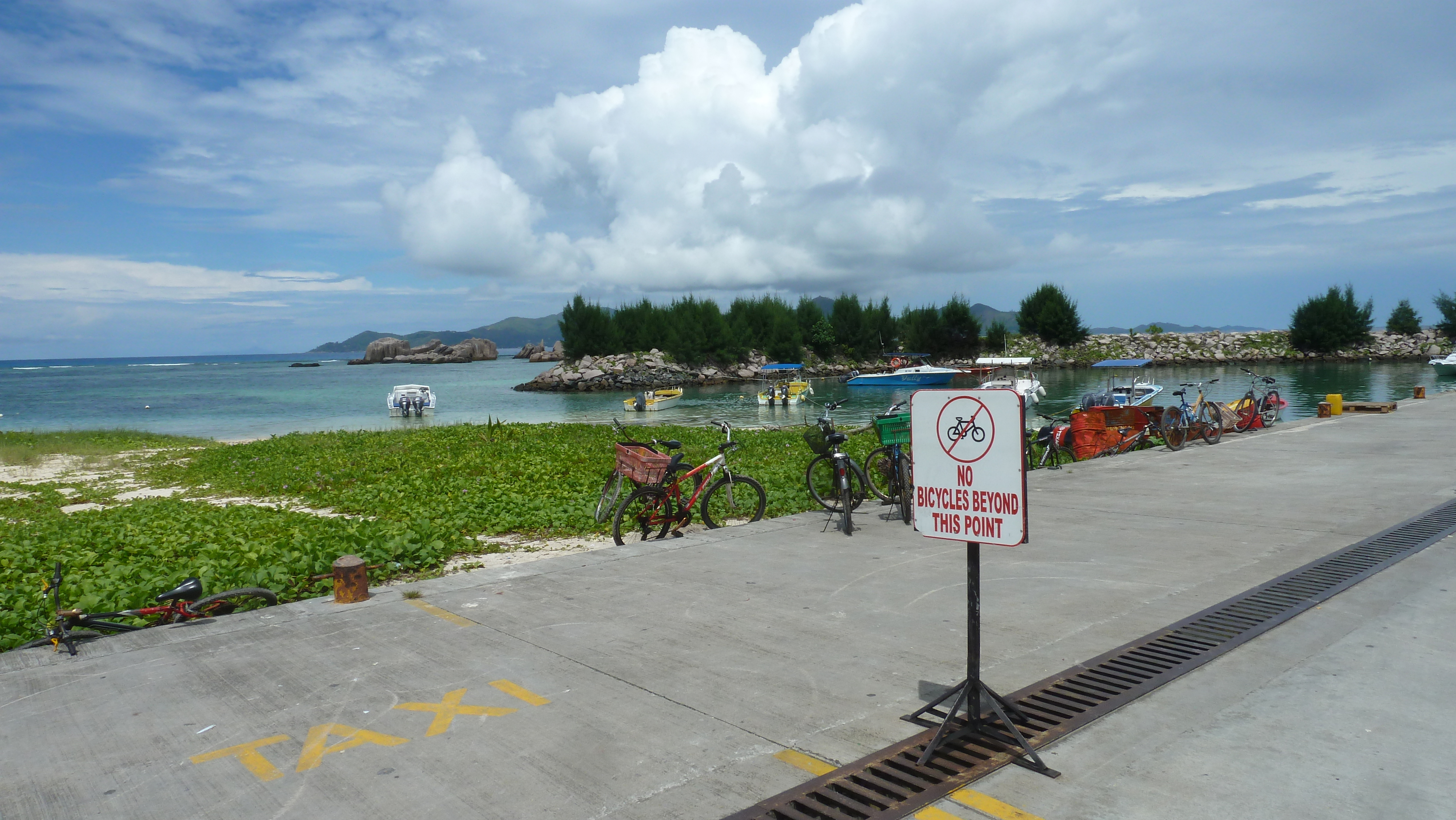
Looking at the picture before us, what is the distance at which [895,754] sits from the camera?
4191 mm

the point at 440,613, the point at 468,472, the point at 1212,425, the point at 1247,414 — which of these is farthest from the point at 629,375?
the point at 440,613

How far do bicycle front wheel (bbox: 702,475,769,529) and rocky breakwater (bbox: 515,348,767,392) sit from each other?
91.0 metres

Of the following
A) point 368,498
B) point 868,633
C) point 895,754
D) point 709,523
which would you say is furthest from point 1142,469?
point 368,498

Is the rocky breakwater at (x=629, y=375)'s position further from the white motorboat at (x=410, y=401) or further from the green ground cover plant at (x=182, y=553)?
the green ground cover plant at (x=182, y=553)

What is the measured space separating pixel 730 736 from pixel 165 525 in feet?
32.7

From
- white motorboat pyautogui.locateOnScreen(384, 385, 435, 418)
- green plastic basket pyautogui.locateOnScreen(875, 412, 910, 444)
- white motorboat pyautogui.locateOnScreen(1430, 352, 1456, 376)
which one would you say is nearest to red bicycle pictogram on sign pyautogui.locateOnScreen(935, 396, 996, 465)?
green plastic basket pyautogui.locateOnScreen(875, 412, 910, 444)

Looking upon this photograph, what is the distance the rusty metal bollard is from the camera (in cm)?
697

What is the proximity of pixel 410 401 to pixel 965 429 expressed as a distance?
61.5 meters

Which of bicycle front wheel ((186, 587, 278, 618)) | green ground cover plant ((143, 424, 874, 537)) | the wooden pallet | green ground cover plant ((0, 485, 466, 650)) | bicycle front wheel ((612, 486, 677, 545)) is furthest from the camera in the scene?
the wooden pallet

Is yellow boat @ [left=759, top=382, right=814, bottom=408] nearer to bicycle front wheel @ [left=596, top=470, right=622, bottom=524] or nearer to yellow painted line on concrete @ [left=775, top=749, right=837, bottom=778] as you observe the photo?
bicycle front wheel @ [left=596, top=470, right=622, bottom=524]

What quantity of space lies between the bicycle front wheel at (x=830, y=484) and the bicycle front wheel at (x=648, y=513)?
1951mm

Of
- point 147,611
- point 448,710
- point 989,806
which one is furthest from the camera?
point 147,611

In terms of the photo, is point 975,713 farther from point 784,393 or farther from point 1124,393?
point 784,393

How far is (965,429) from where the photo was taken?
422 centimetres
